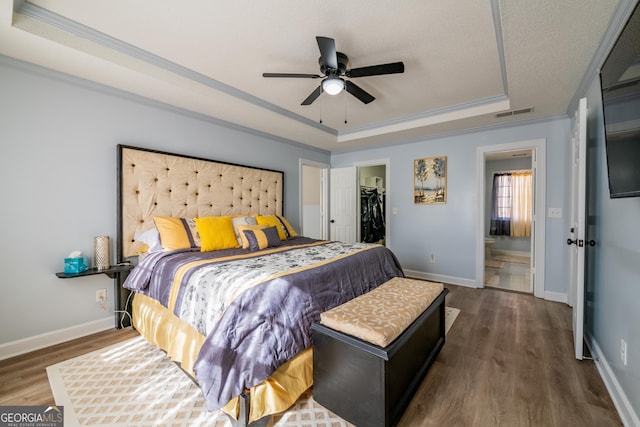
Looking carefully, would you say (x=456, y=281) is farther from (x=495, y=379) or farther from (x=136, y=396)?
(x=136, y=396)

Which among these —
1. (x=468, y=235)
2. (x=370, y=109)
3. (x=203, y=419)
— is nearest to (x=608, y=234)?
(x=468, y=235)

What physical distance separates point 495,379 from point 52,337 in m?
3.59

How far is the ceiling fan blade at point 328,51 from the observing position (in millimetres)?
1698

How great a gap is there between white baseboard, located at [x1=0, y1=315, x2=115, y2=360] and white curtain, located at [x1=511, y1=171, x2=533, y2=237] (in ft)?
25.5

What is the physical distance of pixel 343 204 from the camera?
501cm

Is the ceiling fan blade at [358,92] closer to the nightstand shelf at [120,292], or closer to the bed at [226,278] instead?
the bed at [226,278]

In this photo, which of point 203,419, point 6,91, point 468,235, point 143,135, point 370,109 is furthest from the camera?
point 468,235

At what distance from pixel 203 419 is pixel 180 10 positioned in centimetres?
252

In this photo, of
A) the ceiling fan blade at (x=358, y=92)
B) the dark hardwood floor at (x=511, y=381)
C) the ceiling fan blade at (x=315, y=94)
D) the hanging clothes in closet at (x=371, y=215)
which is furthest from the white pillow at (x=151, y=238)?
the hanging clothes in closet at (x=371, y=215)

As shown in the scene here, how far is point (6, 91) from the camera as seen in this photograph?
2025 mm

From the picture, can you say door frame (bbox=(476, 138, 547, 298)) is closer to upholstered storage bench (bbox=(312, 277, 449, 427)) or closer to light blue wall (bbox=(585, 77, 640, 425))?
light blue wall (bbox=(585, 77, 640, 425))

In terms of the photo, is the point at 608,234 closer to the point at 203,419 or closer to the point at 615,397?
the point at 615,397

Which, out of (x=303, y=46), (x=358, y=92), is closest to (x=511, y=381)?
(x=358, y=92)

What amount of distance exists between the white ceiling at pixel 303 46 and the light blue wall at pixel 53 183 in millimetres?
216
